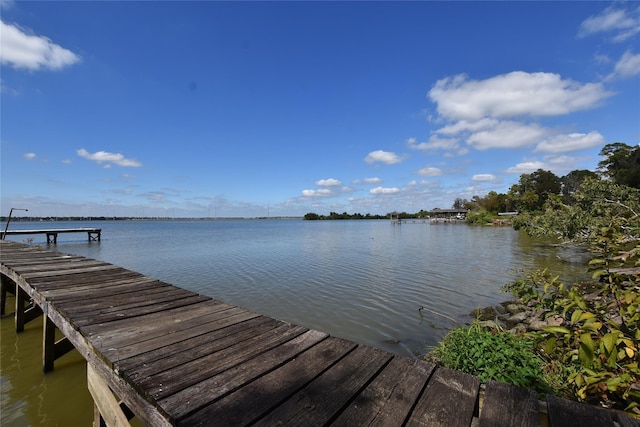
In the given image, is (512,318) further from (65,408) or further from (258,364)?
(65,408)

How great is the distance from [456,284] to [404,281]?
200 centimetres

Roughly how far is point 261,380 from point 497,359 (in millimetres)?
3333

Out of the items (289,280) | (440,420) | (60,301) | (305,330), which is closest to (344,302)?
(289,280)

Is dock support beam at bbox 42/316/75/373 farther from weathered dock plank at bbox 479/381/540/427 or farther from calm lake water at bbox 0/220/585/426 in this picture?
weathered dock plank at bbox 479/381/540/427

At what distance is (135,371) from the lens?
2371 mm

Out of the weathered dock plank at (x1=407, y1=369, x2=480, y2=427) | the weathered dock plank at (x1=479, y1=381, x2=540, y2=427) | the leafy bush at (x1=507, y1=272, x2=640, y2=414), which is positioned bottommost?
the weathered dock plank at (x1=407, y1=369, x2=480, y2=427)

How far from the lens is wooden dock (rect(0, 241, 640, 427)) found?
1.80 metres

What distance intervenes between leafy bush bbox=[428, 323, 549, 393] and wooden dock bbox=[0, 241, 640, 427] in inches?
71.4

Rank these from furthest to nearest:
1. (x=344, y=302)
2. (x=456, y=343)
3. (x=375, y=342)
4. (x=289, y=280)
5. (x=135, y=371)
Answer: (x=289, y=280)
(x=344, y=302)
(x=375, y=342)
(x=456, y=343)
(x=135, y=371)

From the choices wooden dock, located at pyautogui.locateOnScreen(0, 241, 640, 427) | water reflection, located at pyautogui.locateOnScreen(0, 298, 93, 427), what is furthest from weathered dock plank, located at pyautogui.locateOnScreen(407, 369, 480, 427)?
water reflection, located at pyautogui.locateOnScreen(0, 298, 93, 427)

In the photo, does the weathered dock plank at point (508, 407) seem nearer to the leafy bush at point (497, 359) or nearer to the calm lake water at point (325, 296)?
the leafy bush at point (497, 359)

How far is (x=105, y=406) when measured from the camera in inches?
122

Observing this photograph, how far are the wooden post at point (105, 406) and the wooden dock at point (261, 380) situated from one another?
2cm

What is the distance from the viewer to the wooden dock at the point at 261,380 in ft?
5.91
